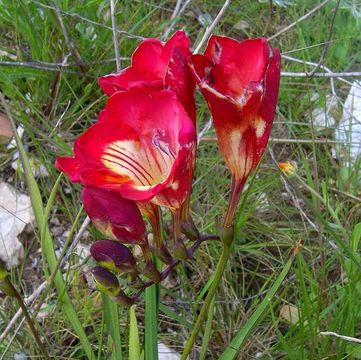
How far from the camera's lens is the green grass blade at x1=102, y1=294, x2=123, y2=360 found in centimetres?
109

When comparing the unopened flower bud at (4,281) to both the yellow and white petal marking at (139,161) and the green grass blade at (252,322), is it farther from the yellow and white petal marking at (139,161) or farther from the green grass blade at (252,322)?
the green grass blade at (252,322)

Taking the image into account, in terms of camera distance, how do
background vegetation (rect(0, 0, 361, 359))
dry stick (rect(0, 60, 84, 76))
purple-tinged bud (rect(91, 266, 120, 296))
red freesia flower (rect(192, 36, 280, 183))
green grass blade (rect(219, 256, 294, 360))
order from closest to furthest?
red freesia flower (rect(192, 36, 280, 183)) < purple-tinged bud (rect(91, 266, 120, 296)) < green grass blade (rect(219, 256, 294, 360)) < background vegetation (rect(0, 0, 361, 359)) < dry stick (rect(0, 60, 84, 76))

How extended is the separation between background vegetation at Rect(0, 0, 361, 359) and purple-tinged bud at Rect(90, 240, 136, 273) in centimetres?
30

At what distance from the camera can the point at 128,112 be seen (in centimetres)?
84

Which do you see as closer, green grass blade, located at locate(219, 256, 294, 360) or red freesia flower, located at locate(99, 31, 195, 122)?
red freesia flower, located at locate(99, 31, 195, 122)

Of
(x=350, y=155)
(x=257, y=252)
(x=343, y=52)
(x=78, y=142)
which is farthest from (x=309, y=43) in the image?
(x=78, y=142)

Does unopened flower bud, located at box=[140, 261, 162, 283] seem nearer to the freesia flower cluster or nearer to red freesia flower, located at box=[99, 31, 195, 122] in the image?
the freesia flower cluster

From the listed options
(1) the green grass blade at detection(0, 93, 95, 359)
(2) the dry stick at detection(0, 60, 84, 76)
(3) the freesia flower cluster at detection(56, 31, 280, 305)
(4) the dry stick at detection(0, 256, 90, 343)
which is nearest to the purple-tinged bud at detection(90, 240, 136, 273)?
(3) the freesia flower cluster at detection(56, 31, 280, 305)

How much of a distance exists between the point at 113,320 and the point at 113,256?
0.24 metres

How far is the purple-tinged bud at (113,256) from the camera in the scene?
35.4 inches

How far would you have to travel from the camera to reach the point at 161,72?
855mm

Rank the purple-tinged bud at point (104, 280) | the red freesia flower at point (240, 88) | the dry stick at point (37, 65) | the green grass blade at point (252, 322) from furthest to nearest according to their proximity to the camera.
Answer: the dry stick at point (37, 65)
the green grass blade at point (252, 322)
the purple-tinged bud at point (104, 280)
the red freesia flower at point (240, 88)

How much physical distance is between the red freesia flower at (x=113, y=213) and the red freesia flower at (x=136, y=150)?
3cm

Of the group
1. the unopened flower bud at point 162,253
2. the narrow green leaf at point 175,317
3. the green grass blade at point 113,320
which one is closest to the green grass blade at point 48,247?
the green grass blade at point 113,320
